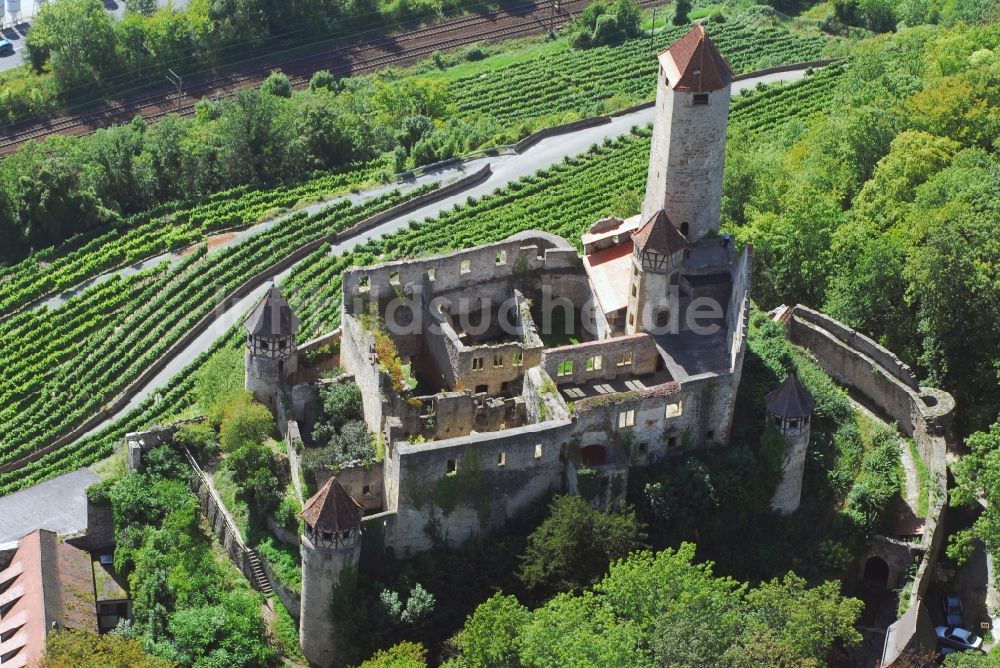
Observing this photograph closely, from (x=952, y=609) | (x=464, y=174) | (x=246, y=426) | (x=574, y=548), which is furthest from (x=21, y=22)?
(x=952, y=609)

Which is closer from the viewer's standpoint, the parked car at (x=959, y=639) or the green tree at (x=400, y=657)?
the green tree at (x=400, y=657)

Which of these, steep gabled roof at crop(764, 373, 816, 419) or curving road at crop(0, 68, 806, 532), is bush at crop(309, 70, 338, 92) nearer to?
curving road at crop(0, 68, 806, 532)

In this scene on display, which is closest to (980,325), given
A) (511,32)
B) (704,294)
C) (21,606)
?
(704,294)

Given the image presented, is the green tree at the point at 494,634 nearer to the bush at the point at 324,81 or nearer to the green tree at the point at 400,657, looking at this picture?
the green tree at the point at 400,657

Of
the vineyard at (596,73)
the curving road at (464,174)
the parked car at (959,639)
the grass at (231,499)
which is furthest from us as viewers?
the vineyard at (596,73)

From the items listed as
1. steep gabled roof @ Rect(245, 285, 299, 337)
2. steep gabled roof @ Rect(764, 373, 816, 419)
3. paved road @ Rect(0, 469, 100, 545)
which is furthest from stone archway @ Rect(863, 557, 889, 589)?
paved road @ Rect(0, 469, 100, 545)

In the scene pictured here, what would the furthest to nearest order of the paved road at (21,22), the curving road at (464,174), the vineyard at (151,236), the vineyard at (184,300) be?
the paved road at (21,22), the vineyard at (151,236), the curving road at (464,174), the vineyard at (184,300)

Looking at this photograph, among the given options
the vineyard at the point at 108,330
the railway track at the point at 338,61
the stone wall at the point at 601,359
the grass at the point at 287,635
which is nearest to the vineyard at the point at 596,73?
the railway track at the point at 338,61
